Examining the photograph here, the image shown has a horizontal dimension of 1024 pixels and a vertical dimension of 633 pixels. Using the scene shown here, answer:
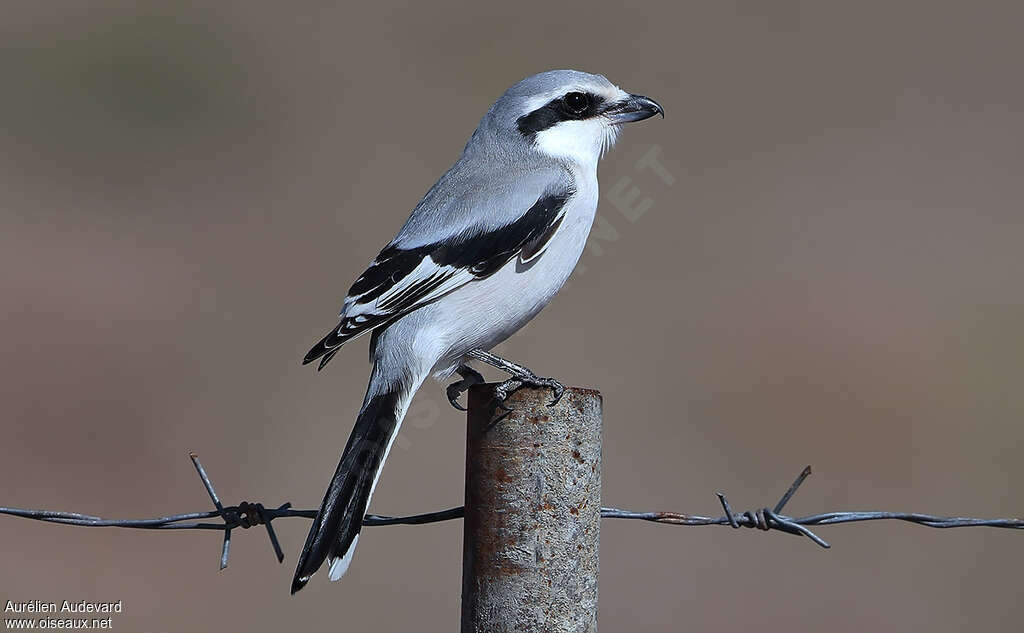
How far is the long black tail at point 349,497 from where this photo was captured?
9.43 feet

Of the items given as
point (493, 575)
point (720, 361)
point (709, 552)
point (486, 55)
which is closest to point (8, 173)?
point (486, 55)

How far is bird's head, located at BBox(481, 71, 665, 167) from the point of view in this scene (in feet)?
12.8

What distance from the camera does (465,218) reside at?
349cm

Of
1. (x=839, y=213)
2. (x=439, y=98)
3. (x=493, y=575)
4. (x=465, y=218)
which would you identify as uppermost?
(x=439, y=98)

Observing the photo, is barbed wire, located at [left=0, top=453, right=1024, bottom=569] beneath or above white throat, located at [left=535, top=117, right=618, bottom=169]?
beneath

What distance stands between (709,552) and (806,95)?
8.17m

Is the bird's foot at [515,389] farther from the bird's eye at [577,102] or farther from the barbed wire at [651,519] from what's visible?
the bird's eye at [577,102]

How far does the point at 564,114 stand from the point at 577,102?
6 cm

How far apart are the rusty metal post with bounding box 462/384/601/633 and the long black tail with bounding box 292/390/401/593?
537mm

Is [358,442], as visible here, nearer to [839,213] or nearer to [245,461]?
[245,461]

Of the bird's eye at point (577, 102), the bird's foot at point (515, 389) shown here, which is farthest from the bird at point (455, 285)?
the bird's foot at point (515, 389)

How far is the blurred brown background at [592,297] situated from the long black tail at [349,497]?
18.2 inches

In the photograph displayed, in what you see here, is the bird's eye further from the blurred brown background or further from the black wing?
the blurred brown background

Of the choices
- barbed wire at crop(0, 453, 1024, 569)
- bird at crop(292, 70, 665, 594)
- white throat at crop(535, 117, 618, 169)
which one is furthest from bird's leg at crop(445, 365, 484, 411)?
white throat at crop(535, 117, 618, 169)
